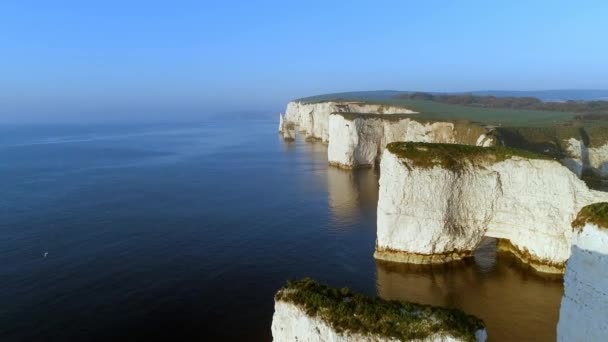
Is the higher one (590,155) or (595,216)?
(595,216)

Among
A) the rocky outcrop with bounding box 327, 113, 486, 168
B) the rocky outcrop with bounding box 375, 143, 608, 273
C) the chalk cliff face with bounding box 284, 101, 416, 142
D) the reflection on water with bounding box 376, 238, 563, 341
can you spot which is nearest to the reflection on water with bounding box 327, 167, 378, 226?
the rocky outcrop with bounding box 327, 113, 486, 168

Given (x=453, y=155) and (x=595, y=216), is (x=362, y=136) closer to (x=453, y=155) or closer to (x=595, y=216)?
(x=453, y=155)

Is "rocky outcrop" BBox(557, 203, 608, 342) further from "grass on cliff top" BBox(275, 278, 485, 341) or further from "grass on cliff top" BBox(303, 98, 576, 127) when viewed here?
"grass on cliff top" BBox(303, 98, 576, 127)

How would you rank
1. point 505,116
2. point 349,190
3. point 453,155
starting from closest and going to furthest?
point 453,155 < point 349,190 < point 505,116

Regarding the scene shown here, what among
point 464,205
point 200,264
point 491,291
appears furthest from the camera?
point 200,264

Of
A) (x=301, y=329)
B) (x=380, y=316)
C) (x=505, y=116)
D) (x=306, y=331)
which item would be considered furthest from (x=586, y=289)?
(x=505, y=116)

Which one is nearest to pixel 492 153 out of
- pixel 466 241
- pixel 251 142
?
pixel 466 241

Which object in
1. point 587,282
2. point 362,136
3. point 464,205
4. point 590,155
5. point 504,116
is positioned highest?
point 504,116
